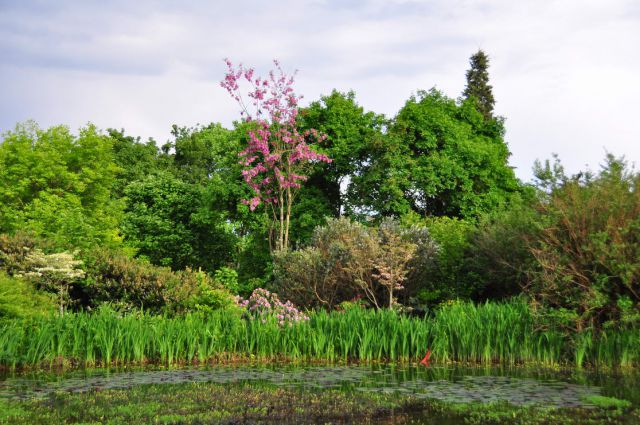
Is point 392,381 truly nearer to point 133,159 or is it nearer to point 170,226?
point 170,226

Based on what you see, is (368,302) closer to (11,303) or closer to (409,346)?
(409,346)

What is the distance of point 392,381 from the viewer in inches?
362

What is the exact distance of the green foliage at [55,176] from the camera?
26469 millimetres

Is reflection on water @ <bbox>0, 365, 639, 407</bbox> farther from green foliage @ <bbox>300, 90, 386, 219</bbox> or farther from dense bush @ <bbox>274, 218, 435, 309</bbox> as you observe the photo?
green foliage @ <bbox>300, 90, 386, 219</bbox>

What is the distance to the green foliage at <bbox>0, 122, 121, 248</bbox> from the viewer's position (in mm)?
26469

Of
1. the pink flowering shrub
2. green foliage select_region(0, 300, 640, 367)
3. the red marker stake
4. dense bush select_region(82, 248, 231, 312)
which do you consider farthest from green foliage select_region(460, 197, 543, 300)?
dense bush select_region(82, 248, 231, 312)

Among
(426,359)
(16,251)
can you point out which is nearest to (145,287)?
(16,251)

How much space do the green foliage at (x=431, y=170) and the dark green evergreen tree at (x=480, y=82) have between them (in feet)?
48.5

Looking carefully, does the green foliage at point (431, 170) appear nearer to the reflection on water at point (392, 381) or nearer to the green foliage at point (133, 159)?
the reflection on water at point (392, 381)

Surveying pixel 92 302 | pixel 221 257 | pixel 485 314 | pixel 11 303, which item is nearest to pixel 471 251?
pixel 485 314

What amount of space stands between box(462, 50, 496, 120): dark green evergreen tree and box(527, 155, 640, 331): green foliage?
30.3 metres

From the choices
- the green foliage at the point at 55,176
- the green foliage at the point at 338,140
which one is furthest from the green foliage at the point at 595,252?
the green foliage at the point at 55,176

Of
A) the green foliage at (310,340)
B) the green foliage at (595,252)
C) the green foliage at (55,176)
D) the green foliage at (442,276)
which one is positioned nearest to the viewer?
the green foliage at (595,252)

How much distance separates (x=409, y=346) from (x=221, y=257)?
78.7 feet
